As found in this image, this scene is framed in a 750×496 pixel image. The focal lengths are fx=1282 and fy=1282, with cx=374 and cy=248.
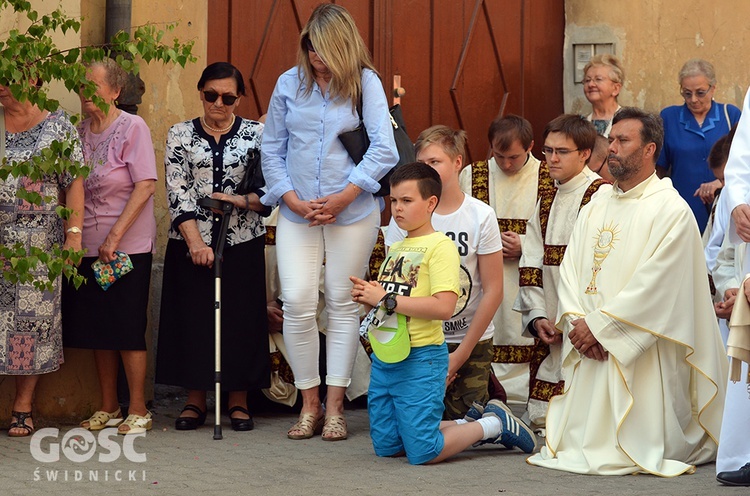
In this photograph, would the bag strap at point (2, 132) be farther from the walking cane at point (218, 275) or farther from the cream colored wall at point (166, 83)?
the cream colored wall at point (166, 83)

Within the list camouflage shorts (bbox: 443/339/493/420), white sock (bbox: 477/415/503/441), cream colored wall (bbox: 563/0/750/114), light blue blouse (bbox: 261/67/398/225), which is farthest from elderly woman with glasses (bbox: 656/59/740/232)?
white sock (bbox: 477/415/503/441)

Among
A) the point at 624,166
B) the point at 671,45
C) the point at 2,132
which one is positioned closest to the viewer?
the point at 624,166

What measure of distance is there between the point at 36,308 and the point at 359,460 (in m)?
1.94

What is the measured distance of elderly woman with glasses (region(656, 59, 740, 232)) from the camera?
28.1 ft

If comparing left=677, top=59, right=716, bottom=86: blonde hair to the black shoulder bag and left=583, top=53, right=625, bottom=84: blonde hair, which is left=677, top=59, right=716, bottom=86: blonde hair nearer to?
left=583, top=53, right=625, bottom=84: blonde hair

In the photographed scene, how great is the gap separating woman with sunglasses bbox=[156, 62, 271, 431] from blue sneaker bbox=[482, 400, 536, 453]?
1.50 m

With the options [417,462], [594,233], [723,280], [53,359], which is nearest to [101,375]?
[53,359]

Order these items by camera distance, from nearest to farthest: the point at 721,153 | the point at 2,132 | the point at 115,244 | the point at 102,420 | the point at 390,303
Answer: the point at 390,303
the point at 2,132
the point at 115,244
the point at 102,420
the point at 721,153

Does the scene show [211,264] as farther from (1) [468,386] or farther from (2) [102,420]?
(1) [468,386]

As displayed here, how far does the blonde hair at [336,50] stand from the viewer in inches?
264

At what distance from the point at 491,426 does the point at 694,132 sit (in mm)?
3355

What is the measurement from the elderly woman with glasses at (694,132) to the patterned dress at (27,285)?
404cm

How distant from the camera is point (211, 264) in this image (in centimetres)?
706

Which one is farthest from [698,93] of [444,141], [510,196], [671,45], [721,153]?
[444,141]
